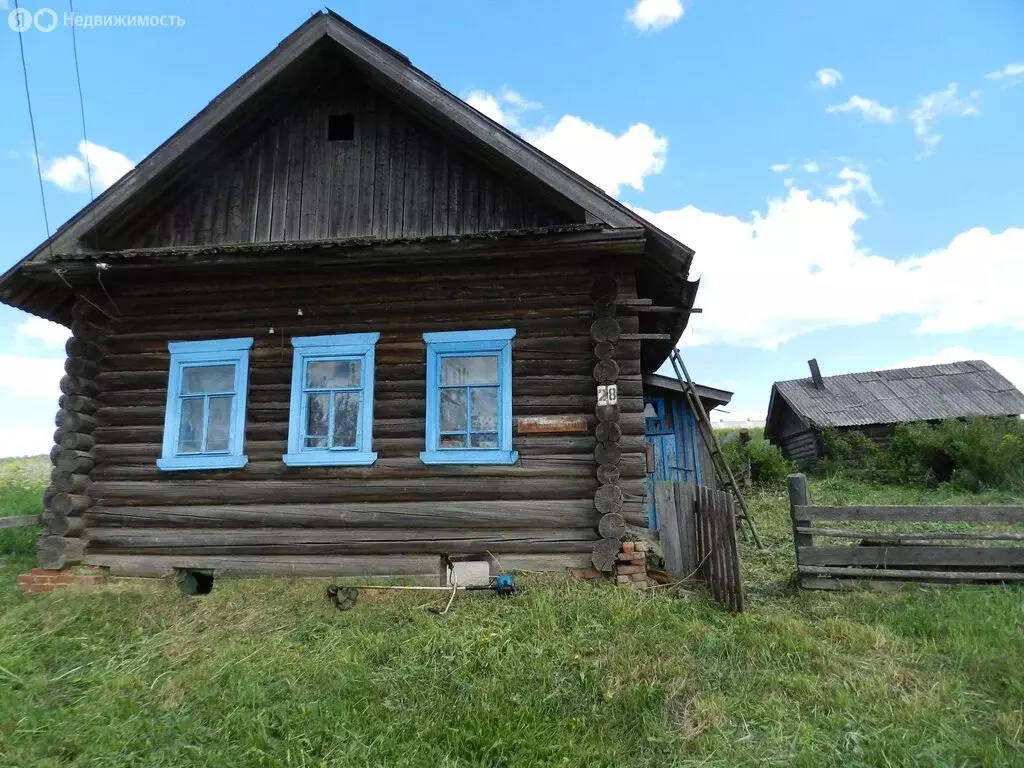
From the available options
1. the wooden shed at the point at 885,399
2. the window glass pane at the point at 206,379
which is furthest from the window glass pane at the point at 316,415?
the wooden shed at the point at 885,399

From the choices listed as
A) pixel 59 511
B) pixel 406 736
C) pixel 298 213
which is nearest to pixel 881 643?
pixel 406 736

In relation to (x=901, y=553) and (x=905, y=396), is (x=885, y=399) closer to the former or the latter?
(x=905, y=396)

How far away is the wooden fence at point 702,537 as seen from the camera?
5.62 metres

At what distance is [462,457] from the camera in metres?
6.87

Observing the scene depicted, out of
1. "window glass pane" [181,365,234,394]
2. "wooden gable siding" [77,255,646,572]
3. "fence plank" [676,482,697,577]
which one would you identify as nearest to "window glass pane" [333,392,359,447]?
"wooden gable siding" [77,255,646,572]

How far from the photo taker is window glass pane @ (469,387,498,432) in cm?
698

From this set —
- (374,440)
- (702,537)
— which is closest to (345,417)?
(374,440)

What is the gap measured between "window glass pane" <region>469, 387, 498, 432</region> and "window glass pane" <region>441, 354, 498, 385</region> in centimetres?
13

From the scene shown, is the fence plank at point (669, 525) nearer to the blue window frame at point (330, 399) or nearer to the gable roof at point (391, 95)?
the gable roof at point (391, 95)

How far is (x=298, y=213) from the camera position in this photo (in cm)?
769

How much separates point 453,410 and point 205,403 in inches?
124

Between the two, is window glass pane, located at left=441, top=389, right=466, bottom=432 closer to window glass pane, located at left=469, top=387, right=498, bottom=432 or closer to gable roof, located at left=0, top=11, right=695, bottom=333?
window glass pane, located at left=469, top=387, right=498, bottom=432

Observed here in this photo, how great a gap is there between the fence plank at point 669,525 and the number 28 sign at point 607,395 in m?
1.25

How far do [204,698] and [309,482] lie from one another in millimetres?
2852
